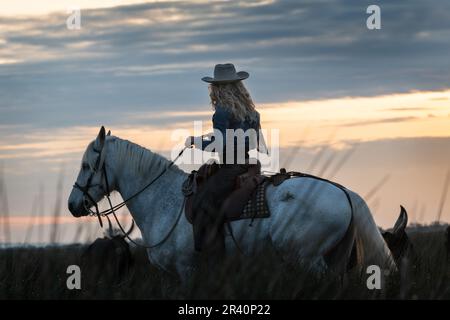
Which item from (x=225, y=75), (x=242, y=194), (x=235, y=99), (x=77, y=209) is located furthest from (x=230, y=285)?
(x=77, y=209)

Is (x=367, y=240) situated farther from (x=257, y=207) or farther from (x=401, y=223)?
(x=401, y=223)

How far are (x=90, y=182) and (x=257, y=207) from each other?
2.27m

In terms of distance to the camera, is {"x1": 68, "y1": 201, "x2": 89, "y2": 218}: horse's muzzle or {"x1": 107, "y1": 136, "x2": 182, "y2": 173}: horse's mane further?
{"x1": 68, "y1": 201, "x2": 89, "y2": 218}: horse's muzzle

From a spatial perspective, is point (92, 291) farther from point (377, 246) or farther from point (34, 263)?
point (377, 246)

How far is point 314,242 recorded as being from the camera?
30.2ft

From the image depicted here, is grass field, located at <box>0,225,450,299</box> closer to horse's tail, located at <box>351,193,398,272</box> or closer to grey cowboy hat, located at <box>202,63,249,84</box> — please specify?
horse's tail, located at <box>351,193,398,272</box>

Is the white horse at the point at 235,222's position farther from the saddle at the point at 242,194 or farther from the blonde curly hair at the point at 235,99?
the blonde curly hair at the point at 235,99

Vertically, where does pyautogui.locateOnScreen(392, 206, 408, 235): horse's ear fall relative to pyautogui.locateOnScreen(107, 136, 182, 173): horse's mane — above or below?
below

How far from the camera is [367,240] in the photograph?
31.2 feet

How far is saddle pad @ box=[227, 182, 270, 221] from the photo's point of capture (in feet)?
30.7

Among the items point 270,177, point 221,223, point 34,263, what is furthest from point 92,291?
point 270,177

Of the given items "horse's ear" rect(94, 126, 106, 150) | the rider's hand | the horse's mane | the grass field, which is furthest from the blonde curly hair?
the grass field
